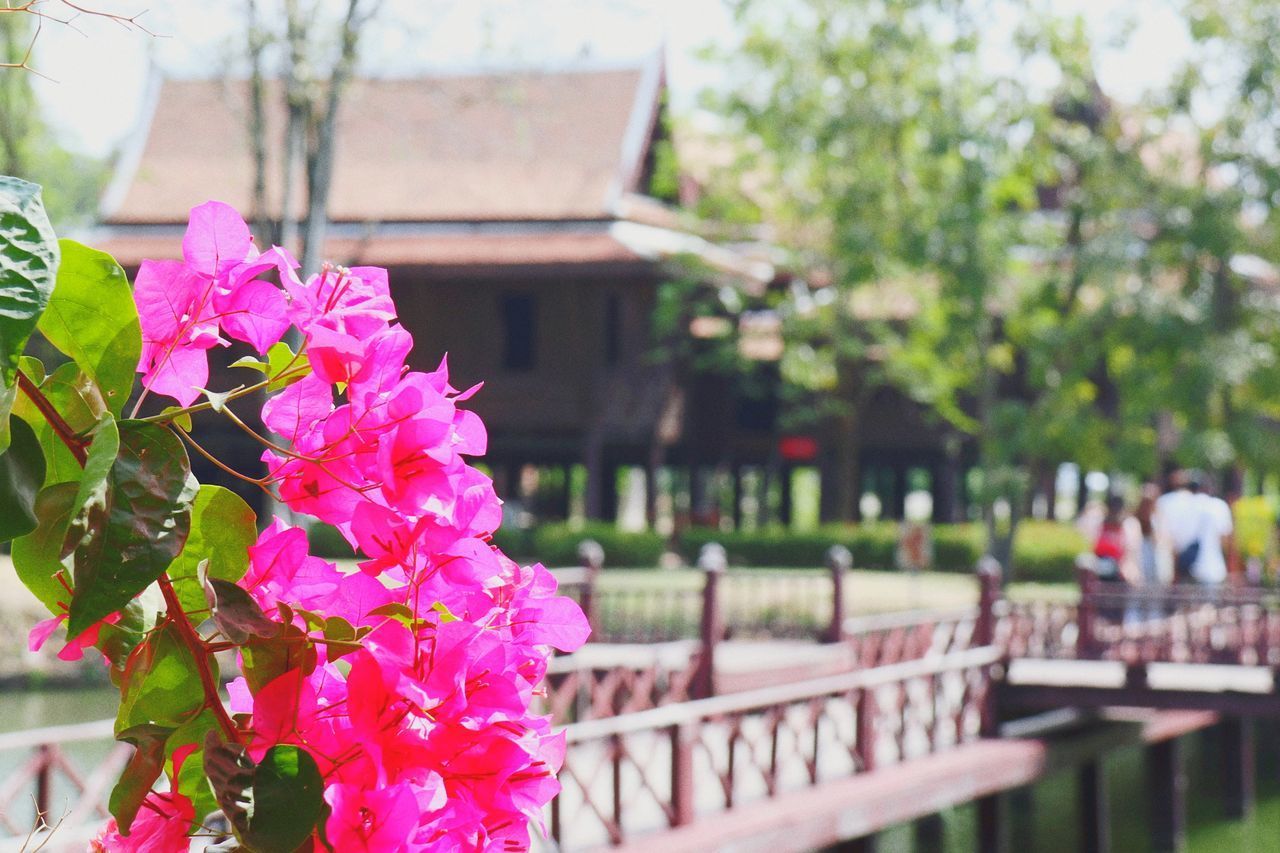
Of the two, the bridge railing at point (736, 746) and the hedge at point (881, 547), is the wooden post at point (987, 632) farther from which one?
the hedge at point (881, 547)

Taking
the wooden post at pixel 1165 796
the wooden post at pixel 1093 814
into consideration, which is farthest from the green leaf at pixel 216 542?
the wooden post at pixel 1165 796

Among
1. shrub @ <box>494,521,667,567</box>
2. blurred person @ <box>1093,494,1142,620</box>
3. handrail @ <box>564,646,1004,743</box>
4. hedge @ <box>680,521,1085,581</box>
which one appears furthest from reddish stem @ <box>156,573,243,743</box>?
hedge @ <box>680,521,1085,581</box>

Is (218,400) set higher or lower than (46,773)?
higher

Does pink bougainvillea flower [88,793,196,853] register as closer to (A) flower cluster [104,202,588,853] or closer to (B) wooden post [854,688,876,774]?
(A) flower cluster [104,202,588,853]

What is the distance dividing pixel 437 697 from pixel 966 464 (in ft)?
103

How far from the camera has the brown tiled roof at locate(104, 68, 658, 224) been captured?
997 inches

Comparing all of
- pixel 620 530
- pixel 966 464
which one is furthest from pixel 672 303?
pixel 966 464

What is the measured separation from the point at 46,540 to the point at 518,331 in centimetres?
2627

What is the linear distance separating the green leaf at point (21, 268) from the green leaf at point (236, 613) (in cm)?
21

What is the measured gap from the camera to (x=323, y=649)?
1131 millimetres

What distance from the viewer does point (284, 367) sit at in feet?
3.82

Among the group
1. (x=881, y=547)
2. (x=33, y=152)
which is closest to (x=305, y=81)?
(x=881, y=547)

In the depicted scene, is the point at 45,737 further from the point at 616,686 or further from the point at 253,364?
the point at 253,364

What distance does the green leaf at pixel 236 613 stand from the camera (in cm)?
104
